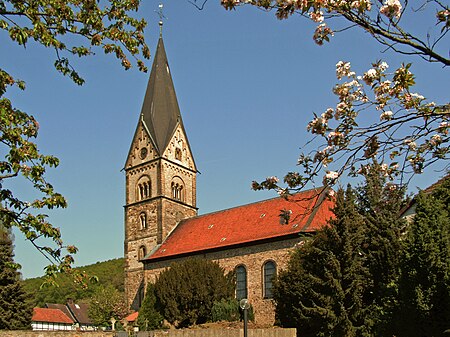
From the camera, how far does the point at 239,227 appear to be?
40656 millimetres

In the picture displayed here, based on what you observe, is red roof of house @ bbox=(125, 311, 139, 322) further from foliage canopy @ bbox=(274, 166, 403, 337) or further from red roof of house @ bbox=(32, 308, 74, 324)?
red roof of house @ bbox=(32, 308, 74, 324)

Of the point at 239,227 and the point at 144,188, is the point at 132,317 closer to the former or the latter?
the point at 144,188

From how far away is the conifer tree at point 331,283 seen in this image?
24188mm

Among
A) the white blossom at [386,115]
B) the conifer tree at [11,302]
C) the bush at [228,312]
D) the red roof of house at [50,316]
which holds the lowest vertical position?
the red roof of house at [50,316]

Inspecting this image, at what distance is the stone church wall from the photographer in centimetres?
3553

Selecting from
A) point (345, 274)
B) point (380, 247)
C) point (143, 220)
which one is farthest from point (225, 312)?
point (143, 220)

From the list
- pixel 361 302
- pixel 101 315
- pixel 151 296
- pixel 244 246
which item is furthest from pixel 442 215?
pixel 101 315

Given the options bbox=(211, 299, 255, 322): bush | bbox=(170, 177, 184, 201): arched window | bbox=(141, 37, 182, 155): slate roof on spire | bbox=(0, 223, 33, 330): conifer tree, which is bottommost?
bbox=(211, 299, 255, 322): bush

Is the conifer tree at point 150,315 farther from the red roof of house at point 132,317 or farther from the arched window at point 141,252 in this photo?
the arched window at point 141,252

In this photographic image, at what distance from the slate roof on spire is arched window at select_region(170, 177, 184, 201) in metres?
2.95

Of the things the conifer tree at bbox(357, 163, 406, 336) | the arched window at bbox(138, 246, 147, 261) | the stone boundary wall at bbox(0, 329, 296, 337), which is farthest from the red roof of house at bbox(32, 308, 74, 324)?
the conifer tree at bbox(357, 163, 406, 336)

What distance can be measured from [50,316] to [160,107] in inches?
1276

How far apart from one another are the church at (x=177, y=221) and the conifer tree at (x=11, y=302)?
41.4 ft

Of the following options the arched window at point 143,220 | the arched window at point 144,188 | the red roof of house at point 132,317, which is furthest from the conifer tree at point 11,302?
the arched window at point 144,188
